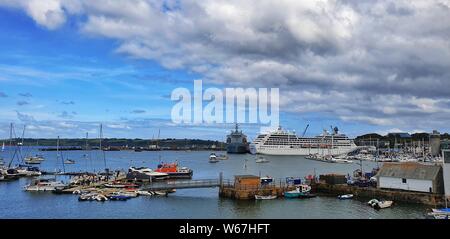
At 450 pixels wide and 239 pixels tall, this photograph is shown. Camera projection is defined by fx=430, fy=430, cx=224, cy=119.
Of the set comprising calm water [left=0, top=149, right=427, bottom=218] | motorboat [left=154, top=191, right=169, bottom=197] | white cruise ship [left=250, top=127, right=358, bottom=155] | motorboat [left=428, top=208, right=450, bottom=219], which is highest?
white cruise ship [left=250, top=127, right=358, bottom=155]

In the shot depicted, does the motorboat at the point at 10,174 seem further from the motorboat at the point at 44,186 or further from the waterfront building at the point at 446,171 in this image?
the waterfront building at the point at 446,171

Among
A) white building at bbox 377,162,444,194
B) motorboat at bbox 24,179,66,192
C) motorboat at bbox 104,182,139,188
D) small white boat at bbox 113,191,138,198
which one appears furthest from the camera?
motorboat at bbox 104,182,139,188

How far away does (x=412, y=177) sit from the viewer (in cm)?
2684

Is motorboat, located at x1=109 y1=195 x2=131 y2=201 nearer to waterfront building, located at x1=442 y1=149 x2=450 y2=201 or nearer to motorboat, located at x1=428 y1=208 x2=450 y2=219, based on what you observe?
motorboat, located at x1=428 y1=208 x2=450 y2=219

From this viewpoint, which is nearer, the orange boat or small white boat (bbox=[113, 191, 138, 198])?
small white boat (bbox=[113, 191, 138, 198])

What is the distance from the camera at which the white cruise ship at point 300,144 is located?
102438 mm

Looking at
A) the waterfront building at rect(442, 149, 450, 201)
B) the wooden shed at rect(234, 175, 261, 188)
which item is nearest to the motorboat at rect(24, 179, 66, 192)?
the wooden shed at rect(234, 175, 261, 188)

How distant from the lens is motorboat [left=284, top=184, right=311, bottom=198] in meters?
30.1

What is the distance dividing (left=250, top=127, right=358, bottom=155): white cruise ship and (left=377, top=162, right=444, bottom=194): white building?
73.2 meters

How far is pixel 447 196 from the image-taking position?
23938 mm

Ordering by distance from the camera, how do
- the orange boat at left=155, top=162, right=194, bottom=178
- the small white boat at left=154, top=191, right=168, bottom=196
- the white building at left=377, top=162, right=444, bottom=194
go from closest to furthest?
the white building at left=377, top=162, right=444, bottom=194
the small white boat at left=154, top=191, right=168, bottom=196
the orange boat at left=155, top=162, right=194, bottom=178

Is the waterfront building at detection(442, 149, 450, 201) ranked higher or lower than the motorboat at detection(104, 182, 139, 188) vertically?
higher

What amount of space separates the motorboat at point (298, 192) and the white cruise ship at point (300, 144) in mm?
70675
